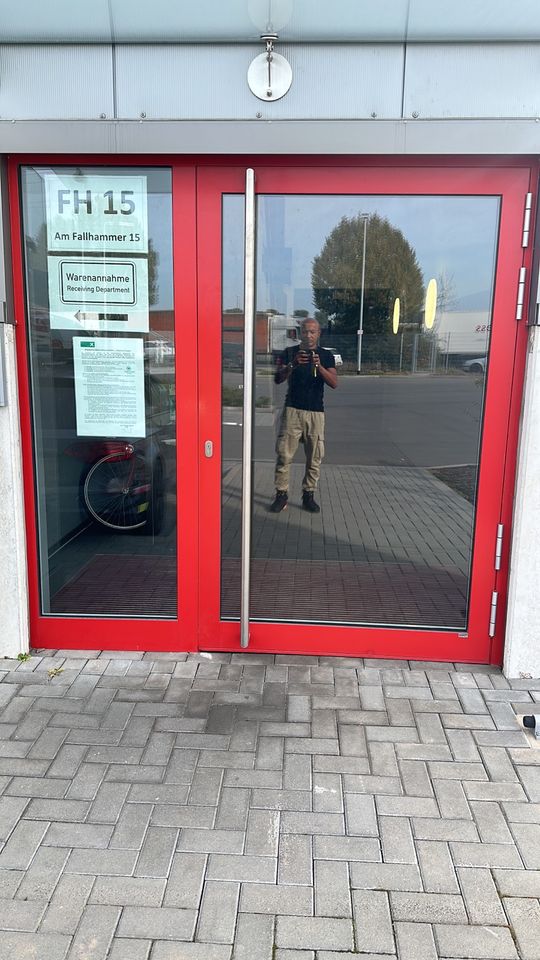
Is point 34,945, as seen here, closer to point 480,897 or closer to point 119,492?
point 480,897

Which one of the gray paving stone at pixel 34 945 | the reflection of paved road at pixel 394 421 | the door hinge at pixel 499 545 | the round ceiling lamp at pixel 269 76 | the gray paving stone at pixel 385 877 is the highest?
the round ceiling lamp at pixel 269 76

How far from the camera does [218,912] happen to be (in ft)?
6.67

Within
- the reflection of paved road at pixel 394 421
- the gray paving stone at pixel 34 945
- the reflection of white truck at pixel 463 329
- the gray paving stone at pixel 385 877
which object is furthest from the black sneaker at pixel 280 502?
the gray paving stone at pixel 34 945

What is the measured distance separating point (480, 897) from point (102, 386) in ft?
9.14

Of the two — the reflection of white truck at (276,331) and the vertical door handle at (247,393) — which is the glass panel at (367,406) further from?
the vertical door handle at (247,393)

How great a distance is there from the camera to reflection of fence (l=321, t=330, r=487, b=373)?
3.31m

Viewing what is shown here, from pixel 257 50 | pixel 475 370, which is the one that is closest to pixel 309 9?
pixel 257 50

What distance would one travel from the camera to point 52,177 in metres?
3.31

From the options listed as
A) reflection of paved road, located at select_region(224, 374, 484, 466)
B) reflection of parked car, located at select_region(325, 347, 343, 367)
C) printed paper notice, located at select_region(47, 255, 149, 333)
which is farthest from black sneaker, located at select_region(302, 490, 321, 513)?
printed paper notice, located at select_region(47, 255, 149, 333)

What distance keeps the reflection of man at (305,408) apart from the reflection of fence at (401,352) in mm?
90

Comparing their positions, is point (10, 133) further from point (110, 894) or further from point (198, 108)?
point (110, 894)

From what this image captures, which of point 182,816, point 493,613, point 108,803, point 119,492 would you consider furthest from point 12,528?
point 493,613

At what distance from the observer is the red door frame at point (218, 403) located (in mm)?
3184

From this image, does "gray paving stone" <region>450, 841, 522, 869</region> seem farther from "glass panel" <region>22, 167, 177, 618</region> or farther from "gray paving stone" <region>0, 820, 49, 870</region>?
"glass panel" <region>22, 167, 177, 618</region>
